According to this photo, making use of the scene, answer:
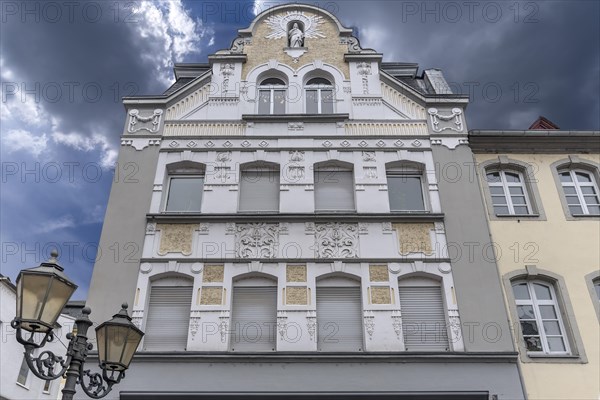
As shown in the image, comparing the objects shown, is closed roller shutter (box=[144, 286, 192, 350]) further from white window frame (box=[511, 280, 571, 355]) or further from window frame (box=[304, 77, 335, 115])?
white window frame (box=[511, 280, 571, 355])

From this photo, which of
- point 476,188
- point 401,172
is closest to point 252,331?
point 401,172

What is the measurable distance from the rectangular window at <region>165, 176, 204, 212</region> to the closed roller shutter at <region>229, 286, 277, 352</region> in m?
3.04

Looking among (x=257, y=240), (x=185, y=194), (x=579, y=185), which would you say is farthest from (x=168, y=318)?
(x=579, y=185)

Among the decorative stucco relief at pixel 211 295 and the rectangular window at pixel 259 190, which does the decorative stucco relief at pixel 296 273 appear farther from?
the rectangular window at pixel 259 190

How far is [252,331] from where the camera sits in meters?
13.5

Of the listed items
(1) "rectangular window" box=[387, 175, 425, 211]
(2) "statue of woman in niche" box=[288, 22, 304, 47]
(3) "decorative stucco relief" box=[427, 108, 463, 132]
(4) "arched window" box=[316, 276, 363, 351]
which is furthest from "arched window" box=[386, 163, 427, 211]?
(2) "statue of woman in niche" box=[288, 22, 304, 47]

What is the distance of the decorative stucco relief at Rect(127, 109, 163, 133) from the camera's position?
16953mm

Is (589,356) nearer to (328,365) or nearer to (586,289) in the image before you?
(586,289)

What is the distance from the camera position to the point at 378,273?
1406 centimetres

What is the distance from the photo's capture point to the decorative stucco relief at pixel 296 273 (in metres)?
14.0

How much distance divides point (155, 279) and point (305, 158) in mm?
5470

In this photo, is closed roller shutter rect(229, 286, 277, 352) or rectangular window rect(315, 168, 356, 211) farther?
rectangular window rect(315, 168, 356, 211)

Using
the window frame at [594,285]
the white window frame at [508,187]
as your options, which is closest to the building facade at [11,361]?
the white window frame at [508,187]

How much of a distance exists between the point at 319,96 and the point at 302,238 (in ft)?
17.9
